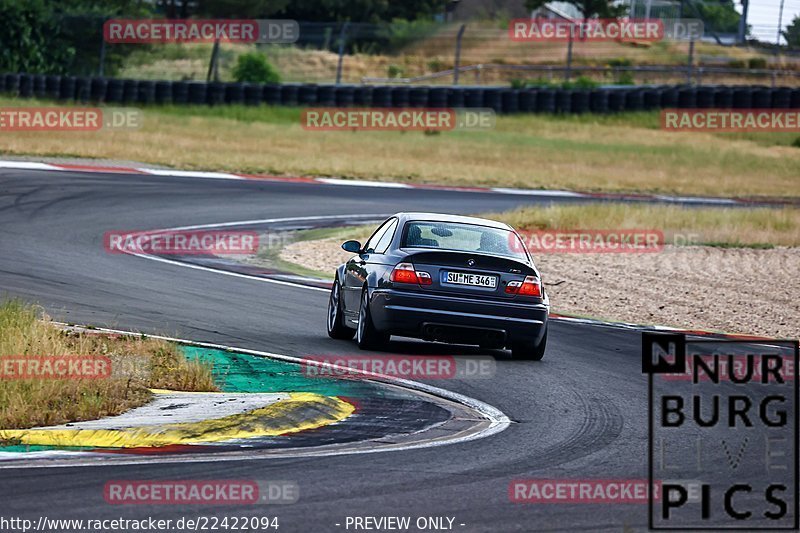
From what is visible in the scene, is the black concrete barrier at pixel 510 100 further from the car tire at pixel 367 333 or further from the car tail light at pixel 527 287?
the car tail light at pixel 527 287

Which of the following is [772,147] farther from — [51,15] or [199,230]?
[199,230]

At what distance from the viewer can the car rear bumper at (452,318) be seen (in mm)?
11578

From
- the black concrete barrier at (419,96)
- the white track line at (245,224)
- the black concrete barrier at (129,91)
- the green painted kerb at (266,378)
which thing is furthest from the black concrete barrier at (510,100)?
the green painted kerb at (266,378)

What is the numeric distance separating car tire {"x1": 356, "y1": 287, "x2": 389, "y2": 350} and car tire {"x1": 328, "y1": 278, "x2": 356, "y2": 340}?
2.42ft

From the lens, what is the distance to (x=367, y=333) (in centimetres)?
1196

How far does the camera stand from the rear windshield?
1212 cm

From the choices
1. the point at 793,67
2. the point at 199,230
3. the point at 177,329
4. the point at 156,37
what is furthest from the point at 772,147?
the point at 177,329

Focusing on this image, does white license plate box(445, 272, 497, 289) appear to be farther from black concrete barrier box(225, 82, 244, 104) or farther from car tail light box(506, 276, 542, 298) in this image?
black concrete barrier box(225, 82, 244, 104)

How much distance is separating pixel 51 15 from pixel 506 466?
45313 millimetres

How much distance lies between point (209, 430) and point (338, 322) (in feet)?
16.0

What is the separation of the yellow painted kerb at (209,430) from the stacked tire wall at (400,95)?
34185 mm

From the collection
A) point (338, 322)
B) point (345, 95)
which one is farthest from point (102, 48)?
point (338, 322)

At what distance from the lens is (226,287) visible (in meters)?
16.7

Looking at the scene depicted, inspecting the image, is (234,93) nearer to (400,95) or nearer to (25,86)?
(400,95)
